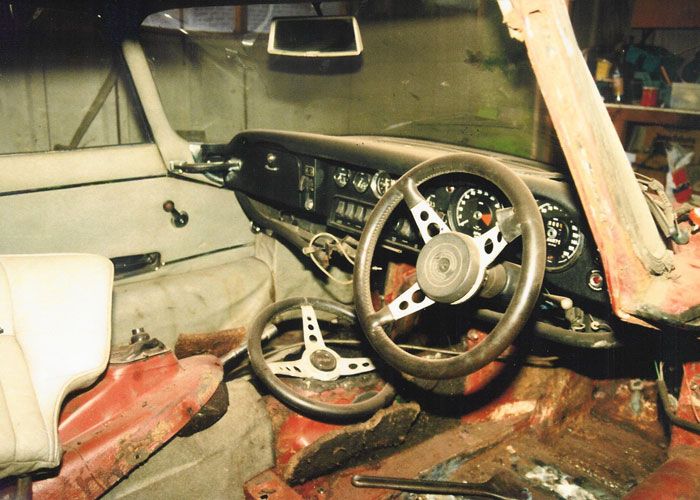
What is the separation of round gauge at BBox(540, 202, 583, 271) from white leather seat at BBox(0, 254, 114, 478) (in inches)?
50.8

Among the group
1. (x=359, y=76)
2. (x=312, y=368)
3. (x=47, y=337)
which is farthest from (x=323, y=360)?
(x=359, y=76)

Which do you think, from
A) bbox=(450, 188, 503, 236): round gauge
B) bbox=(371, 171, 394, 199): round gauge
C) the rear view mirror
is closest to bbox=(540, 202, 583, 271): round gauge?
bbox=(450, 188, 503, 236): round gauge

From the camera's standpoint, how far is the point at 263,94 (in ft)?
10.4

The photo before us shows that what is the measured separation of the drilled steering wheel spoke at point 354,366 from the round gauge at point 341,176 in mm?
711

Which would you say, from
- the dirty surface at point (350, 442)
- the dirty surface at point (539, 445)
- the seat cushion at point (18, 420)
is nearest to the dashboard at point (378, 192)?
the dirty surface at point (350, 442)

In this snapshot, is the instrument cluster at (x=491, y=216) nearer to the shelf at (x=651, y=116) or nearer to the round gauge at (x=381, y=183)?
the round gauge at (x=381, y=183)

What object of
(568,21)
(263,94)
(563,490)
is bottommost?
(563,490)

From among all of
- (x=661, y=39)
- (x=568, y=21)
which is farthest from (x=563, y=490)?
(x=661, y=39)

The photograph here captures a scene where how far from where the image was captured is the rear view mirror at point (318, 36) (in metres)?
2.53

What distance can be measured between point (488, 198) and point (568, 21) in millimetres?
835

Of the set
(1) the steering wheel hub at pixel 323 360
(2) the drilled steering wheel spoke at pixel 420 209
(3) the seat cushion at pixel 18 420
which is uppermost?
(2) the drilled steering wheel spoke at pixel 420 209

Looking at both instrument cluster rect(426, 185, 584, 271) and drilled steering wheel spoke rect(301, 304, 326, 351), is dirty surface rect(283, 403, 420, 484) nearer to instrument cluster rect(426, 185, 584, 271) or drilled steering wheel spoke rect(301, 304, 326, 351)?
drilled steering wheel spoke rect(301, 304, 326, 351)

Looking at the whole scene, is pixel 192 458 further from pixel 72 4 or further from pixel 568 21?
pixel 72 4

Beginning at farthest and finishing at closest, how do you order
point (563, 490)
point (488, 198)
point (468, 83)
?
point (468, 83) < point (563, 490) < point (488, 198)
